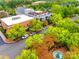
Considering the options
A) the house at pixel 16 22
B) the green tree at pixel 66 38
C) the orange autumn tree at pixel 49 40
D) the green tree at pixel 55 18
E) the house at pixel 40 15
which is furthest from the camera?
the house at pixel 40 15

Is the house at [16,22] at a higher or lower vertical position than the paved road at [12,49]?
higher

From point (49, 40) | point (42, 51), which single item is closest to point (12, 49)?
point (42, 51)

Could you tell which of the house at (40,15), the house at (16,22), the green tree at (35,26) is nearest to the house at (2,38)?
the house at (16,22)

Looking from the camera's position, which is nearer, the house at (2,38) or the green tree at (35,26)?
the house at (2,38)

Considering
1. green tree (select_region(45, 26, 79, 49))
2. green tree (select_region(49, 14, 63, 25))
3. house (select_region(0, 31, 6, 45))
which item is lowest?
house (select_region(0, 31, 6, 45))

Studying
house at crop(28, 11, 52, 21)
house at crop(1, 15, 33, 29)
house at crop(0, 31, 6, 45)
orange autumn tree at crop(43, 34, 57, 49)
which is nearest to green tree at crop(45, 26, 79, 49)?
orange autumn tree at crop(43, 34, 57, 49)

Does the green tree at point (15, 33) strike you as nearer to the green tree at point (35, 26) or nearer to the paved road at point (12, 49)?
the paved road at point (12, 49)

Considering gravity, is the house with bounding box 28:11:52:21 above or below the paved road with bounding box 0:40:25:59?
above

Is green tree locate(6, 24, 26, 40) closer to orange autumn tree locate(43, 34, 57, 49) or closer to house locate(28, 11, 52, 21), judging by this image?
orange autumn tree locate(43, 34, 57, 49)
